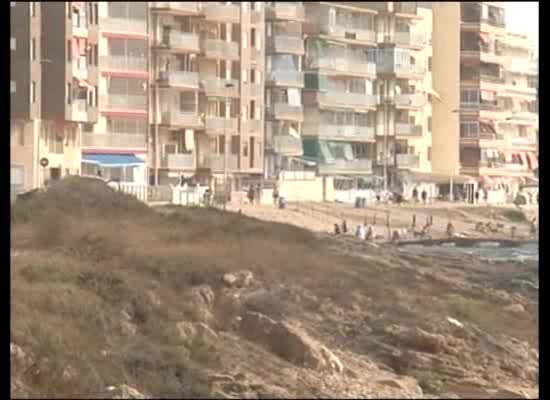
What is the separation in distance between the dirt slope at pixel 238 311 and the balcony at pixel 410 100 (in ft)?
3.74

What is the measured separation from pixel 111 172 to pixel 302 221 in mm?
1484

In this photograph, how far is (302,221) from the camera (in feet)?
32.6

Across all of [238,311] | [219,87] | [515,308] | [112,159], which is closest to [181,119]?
[219,87]

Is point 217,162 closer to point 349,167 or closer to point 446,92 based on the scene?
point 349,167

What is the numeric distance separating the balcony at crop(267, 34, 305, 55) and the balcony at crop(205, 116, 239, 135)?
82cm

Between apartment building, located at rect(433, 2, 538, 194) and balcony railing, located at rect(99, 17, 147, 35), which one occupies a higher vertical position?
balcony railing, located at rect(99, 17, 147, 35)

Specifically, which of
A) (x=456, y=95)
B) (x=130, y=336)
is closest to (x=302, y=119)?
(x=456, y=95)

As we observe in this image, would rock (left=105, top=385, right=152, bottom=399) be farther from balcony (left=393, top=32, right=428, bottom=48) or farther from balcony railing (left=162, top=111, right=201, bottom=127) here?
balcony (left=393, top=32, right=428, bottom=48)

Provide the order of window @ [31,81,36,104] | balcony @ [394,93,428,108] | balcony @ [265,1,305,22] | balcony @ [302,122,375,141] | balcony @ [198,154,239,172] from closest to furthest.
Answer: window @ [31,81,36,104] < balcony @ [394,93,428,108] < balcony @ [198,154,239,172] < balcony @ [302,122,375,141] < balcony @ [265,1,305,22]

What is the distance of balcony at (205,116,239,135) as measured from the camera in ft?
34.6

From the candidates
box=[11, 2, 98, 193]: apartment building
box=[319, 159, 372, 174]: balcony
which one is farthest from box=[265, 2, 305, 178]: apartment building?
box=[11, 2, 98, 193]: apartment building

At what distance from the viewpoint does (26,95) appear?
315 inches

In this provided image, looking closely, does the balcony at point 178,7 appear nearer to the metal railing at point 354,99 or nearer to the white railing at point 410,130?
the metal railing at point 354,99
